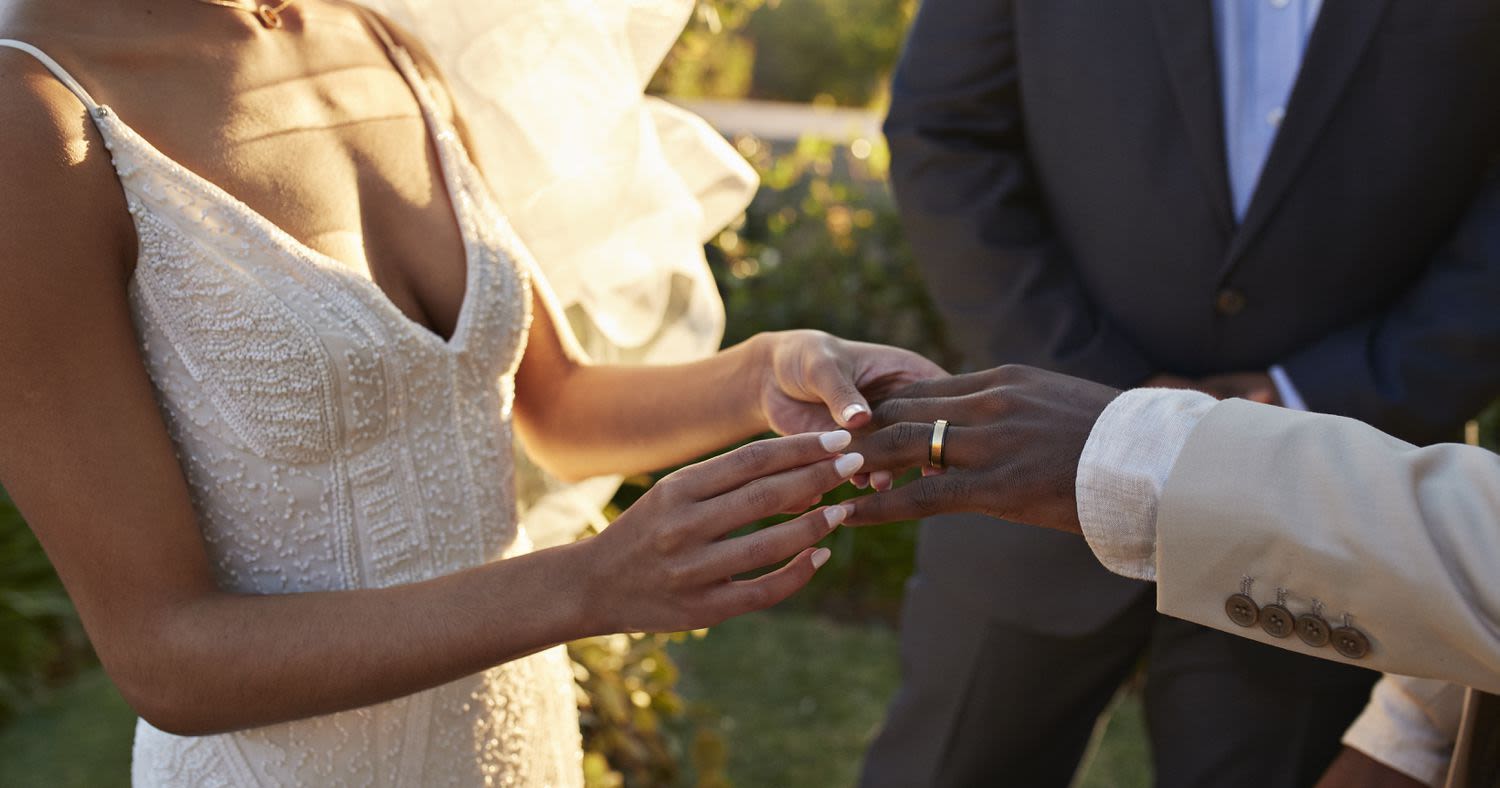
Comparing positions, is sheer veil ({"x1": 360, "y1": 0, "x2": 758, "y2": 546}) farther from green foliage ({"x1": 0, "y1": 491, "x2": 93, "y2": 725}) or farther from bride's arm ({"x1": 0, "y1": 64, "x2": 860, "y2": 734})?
green foliage ({"x1": 0, "y1": 491, "x2": 93, "y2": 725})

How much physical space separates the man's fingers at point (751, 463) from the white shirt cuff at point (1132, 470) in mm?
369

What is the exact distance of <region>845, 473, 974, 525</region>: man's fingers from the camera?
173 cm

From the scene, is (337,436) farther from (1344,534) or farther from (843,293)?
(843,293)

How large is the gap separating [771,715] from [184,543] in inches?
148

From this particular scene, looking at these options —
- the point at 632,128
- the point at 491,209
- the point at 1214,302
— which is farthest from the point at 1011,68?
the point at 491,209

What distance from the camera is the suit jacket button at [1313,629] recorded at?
1610 mm

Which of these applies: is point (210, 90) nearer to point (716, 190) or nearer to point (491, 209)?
point (491, 209)

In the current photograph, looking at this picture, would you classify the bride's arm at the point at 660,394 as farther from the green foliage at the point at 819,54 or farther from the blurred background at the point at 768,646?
the green foliage at the point at 819,54

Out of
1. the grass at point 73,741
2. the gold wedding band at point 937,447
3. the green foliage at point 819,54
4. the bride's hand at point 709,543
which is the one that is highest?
the bride's hand at point 709,543

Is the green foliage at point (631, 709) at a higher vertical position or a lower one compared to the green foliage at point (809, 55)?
higher

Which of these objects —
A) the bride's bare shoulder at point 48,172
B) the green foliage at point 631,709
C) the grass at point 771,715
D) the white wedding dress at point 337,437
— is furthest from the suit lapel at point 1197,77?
the grass at point 771,715

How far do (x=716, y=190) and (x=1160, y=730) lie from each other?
1.57 metres

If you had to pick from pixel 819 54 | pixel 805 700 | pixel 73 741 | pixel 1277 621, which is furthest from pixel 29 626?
pixel 819 54

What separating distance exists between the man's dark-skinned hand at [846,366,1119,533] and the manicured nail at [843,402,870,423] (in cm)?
4
